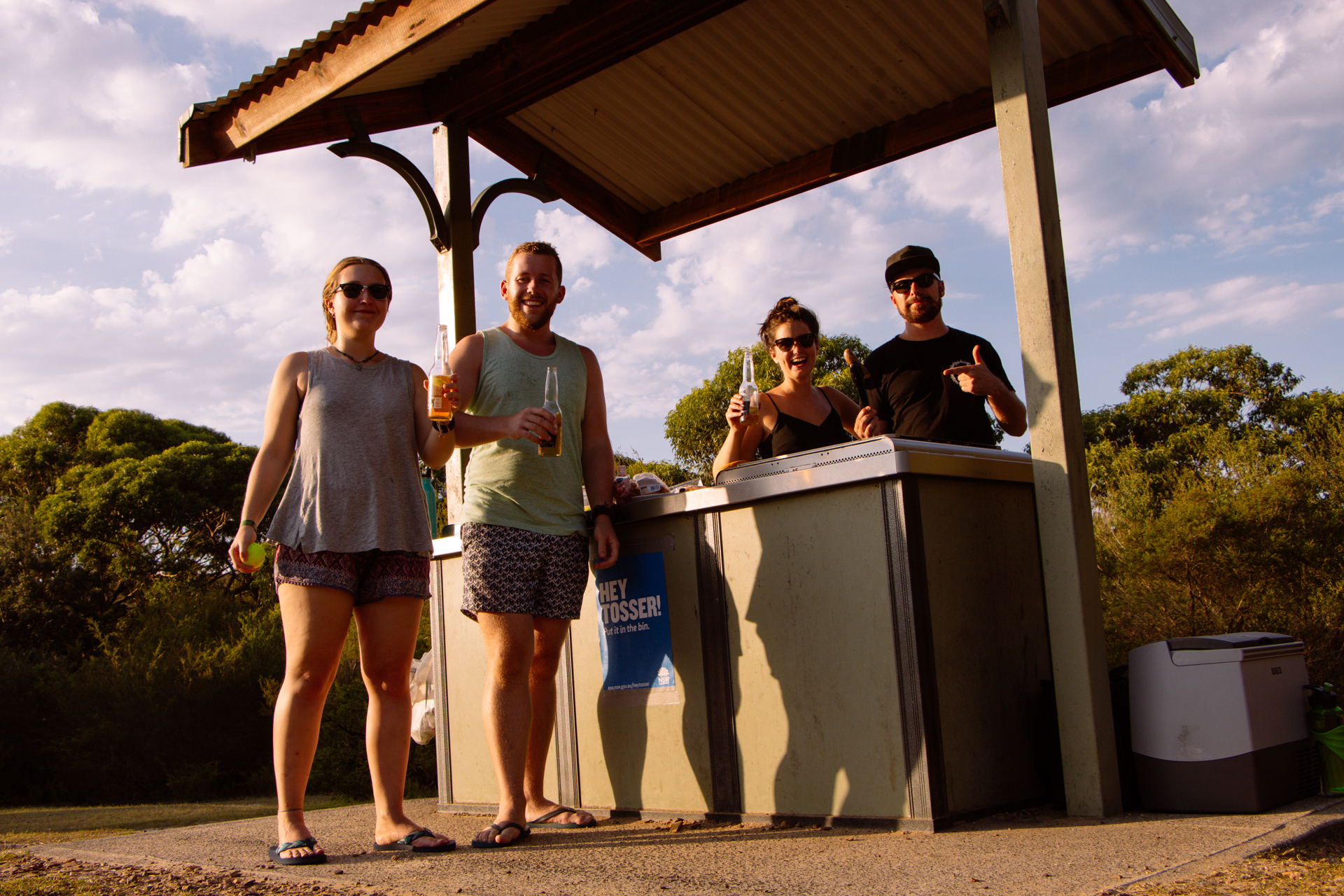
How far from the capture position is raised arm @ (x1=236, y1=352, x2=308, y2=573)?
3014mm

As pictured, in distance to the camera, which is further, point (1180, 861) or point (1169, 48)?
point (1169, 48)

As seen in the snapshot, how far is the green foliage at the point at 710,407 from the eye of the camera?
19375mm

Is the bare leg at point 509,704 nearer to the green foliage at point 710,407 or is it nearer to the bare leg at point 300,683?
the bare leg at point 300,683

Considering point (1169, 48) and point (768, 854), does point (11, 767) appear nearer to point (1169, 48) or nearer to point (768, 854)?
point (768, 854)

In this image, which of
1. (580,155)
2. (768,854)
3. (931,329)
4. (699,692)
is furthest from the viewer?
(580,155)

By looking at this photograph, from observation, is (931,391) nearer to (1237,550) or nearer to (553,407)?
(553,407)

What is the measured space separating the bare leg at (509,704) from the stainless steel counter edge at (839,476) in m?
0.67

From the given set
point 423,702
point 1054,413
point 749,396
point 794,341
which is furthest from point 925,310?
point 423,702

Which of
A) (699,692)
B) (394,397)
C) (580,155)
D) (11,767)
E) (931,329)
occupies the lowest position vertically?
(11,767)

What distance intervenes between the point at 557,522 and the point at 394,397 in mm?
666

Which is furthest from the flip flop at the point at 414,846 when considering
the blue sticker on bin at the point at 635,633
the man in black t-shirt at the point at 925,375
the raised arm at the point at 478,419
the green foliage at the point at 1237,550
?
the green foliage at the point at 1237,550

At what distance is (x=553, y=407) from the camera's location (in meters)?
3.35

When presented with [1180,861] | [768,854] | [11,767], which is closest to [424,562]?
[768,854]

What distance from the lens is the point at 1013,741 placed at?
3.18 metres
